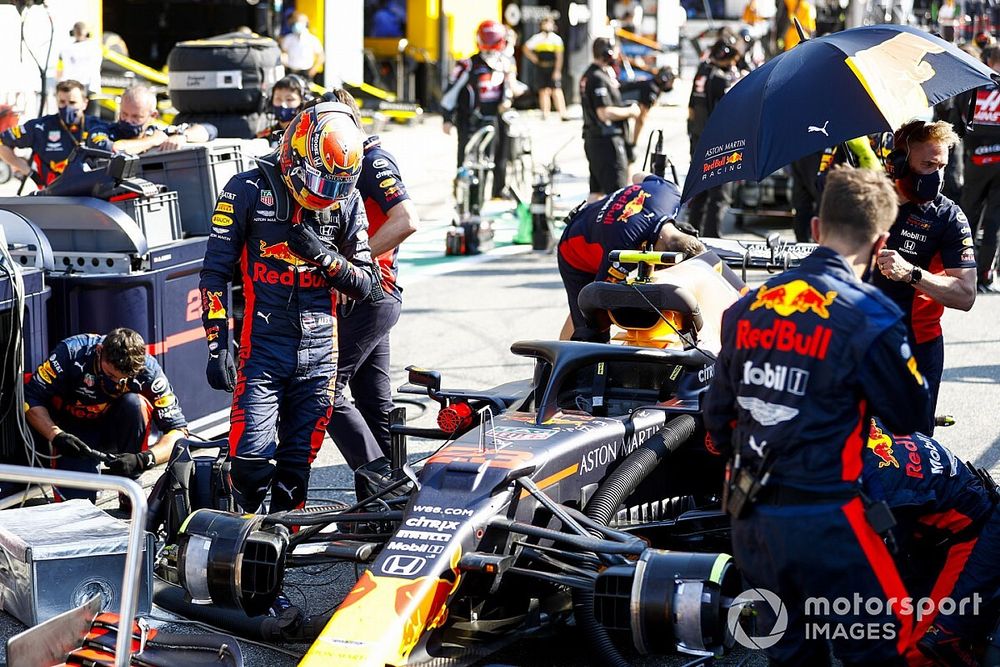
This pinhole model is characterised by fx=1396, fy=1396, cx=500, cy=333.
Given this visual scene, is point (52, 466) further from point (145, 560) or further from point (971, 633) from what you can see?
point (971, 633)

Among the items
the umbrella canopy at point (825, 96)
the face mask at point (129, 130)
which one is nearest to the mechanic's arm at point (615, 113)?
the face mask at point (129, 130)

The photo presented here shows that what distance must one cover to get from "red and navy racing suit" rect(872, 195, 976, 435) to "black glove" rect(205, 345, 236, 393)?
2.85 meters

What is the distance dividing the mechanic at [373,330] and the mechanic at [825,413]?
108 inches

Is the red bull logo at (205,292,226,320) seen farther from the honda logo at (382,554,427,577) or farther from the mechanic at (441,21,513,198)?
the mechanic at (441,21,513,198)

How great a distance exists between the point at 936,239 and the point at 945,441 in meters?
1.90

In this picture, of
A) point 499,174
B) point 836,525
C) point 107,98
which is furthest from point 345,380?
point 107,98

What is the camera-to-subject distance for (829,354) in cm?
377

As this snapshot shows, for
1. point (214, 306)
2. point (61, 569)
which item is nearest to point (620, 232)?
point (214, 306)

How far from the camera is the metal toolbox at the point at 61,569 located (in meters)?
5.24

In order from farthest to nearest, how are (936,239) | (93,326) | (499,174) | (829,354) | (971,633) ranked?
(499,174)
(93,326)
(936,239)
(971,633)
(829,354)

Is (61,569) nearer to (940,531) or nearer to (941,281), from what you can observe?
(940,531)

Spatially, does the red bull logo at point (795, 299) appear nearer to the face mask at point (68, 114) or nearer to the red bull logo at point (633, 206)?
the red bull logo at point (633, 206)

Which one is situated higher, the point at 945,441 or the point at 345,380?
the point at 345,380

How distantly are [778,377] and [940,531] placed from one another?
1344mm
